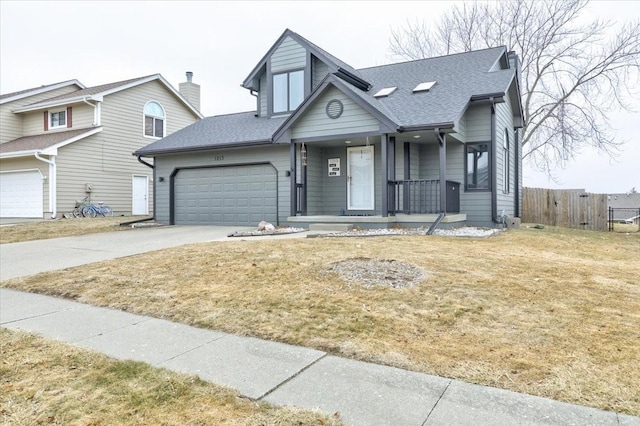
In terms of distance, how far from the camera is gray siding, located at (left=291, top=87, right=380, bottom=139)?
11559 mm

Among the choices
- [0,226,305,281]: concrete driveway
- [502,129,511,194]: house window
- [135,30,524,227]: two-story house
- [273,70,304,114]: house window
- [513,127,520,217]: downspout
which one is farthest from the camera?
[513,127,520,217]: downspout

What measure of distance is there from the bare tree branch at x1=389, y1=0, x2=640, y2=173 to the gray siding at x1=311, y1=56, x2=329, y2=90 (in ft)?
46.8

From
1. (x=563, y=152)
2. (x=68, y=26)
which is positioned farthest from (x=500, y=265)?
(x=68, y=26)

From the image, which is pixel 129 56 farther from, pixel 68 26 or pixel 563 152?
pixel 563 152

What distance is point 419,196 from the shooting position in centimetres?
1208

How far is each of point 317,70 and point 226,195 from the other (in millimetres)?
5371

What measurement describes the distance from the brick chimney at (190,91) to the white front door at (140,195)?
220 inches

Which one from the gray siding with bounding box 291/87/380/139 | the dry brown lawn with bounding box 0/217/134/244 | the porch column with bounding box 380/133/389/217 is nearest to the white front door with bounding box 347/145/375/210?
the gray siding with bounding box 291/87/380/139

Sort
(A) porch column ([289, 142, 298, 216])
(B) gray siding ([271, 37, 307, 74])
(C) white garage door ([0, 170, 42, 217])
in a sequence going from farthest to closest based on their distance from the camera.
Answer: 1. (C) white garage door ([0, 170, 42, 217])
2. (B) gray siding ([271, 37, 307, 74])
3. (A) porch column ([289, 142, 298, 216])

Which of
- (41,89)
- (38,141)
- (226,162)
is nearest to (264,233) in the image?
(226,162)

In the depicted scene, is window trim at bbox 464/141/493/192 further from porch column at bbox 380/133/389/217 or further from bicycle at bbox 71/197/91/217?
bicycle at bbox 71/197/91/217

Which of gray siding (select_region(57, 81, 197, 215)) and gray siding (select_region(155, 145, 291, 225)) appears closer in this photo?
gray siding (select_region(155, 145, 291, 225))

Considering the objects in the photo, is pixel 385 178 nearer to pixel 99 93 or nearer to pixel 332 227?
pixel 332 227

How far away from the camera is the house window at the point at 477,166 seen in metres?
12.5
